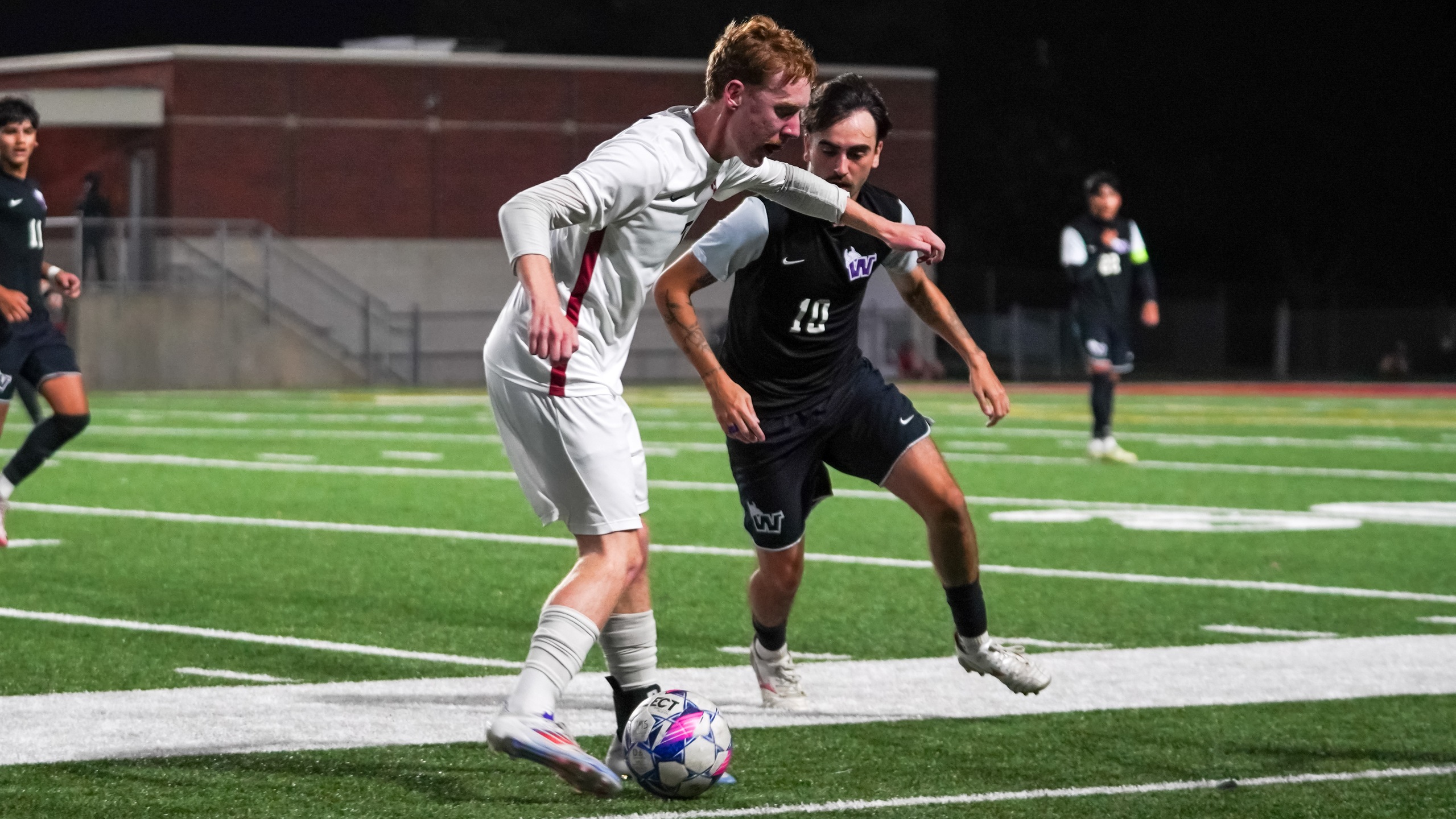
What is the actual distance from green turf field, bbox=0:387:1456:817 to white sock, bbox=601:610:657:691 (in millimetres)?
333

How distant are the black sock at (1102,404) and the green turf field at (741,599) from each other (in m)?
0.51

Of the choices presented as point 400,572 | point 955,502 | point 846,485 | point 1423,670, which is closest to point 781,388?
point 955,502

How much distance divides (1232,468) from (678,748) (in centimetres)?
1258

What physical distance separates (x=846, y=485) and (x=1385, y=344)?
35210 mm

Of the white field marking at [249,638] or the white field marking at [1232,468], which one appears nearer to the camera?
the white field marking at [249,638]

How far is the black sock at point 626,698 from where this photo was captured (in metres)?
5.88

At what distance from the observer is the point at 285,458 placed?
18281 millimetres

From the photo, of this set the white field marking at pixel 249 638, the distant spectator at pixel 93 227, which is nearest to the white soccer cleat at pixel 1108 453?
the white field marking at pixel 249 638

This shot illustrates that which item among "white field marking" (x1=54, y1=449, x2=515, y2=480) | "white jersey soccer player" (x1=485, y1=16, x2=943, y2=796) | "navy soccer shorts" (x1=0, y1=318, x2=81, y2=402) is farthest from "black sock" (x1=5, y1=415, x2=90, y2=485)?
"white jersey soccer player" (x1=485, y1=16, x2=943, y2=796)

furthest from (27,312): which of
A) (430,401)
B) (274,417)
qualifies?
(430,401)

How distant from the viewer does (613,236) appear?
18.0 feet

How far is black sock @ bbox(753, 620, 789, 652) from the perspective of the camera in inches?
276

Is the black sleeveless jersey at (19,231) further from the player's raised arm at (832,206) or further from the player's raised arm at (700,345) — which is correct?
the player's raised arm at (832,206)

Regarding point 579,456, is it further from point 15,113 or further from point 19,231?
point 19,231
